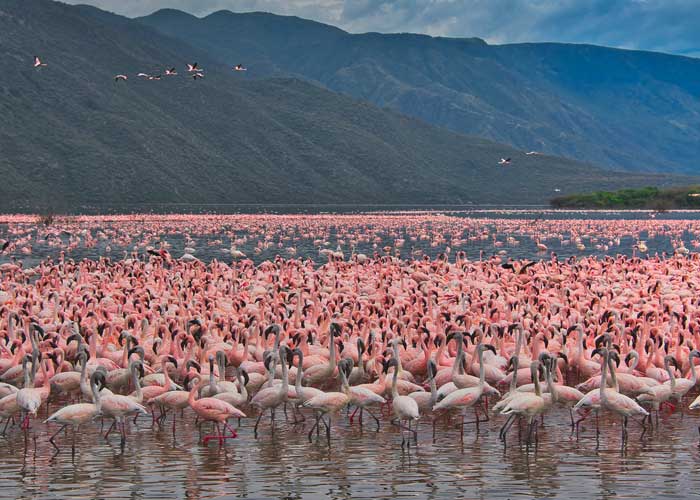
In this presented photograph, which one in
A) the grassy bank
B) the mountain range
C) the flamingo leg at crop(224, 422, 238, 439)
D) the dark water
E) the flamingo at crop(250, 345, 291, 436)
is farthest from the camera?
the grassy bank

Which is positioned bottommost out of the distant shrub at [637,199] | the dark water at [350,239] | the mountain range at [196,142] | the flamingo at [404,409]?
the flamingo at [404,409]

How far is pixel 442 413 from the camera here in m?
15.2

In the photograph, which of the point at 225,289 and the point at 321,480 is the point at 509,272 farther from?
the point at 321,480

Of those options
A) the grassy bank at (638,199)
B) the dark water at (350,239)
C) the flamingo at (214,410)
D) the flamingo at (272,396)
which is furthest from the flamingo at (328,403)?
the grassy bank at (638,199)

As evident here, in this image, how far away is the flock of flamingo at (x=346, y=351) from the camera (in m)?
14.2

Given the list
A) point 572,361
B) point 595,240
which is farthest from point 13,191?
point 572,361

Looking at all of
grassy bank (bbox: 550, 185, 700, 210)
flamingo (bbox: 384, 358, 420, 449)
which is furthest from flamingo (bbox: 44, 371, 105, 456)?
grassy bank (bbox: 550, 185, 700, 210)

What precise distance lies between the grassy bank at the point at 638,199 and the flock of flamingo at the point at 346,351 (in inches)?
4137

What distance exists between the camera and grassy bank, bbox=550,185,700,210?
13025 cm

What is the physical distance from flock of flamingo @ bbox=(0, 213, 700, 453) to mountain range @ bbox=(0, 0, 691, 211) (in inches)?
3527

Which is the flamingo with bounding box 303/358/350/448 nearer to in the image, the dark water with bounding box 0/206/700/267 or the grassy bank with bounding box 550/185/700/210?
the dark water with bounding box 0/206/700/267

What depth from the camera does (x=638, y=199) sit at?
13888cm

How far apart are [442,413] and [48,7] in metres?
170

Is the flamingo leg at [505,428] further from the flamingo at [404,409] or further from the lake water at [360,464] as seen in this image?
the flamingo at [404,409]
